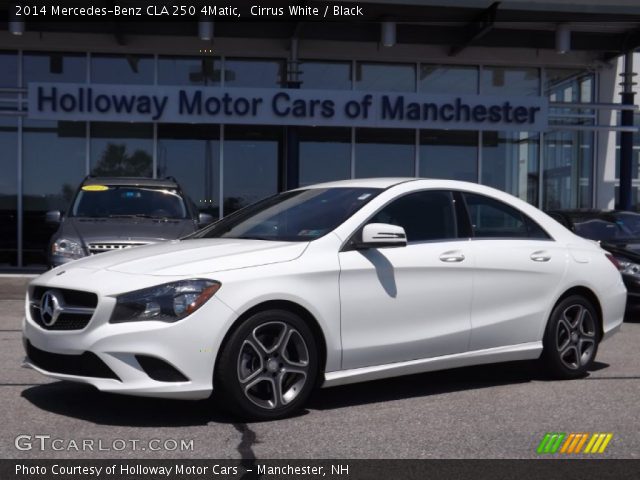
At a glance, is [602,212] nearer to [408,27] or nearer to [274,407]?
[408,27]

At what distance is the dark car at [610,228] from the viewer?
10.7 m

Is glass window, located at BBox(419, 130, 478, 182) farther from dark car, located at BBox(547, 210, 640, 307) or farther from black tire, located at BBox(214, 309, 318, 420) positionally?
black tire, located at BBox(214, 309, 318, 420)

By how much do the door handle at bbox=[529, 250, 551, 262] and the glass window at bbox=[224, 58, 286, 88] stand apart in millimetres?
11768

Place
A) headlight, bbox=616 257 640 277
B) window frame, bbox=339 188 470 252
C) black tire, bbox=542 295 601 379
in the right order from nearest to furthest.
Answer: window frame, bbox=339 188 470 252
black tire, bbox=542 295 601 379
headlight, bbox=616 257 640 277

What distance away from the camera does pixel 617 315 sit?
280 inches

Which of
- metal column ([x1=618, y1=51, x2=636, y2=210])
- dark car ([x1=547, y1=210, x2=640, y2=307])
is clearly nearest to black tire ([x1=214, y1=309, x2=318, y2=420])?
dark car ([x1=547, y1=210, x2=640, y2=307])

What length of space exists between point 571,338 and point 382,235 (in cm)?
219

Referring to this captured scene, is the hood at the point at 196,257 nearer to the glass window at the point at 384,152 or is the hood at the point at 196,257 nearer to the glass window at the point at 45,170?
the glass window at the point at 45,170

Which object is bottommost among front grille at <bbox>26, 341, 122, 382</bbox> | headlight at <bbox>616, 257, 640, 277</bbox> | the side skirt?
the side skirt

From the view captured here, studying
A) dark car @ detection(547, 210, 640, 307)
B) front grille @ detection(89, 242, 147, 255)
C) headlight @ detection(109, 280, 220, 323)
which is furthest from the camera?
dark car @ detection(547, 210, 640, 307)

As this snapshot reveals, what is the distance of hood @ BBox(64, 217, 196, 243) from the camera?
30.2 ft

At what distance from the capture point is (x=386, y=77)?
17969mm

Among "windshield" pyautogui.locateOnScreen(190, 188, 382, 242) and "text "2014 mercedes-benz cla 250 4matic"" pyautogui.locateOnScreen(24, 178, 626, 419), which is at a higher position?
"windshield" pyautogui.locateOnScreen(190, 188, 382, 242)

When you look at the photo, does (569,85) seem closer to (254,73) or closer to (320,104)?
(320,104)
